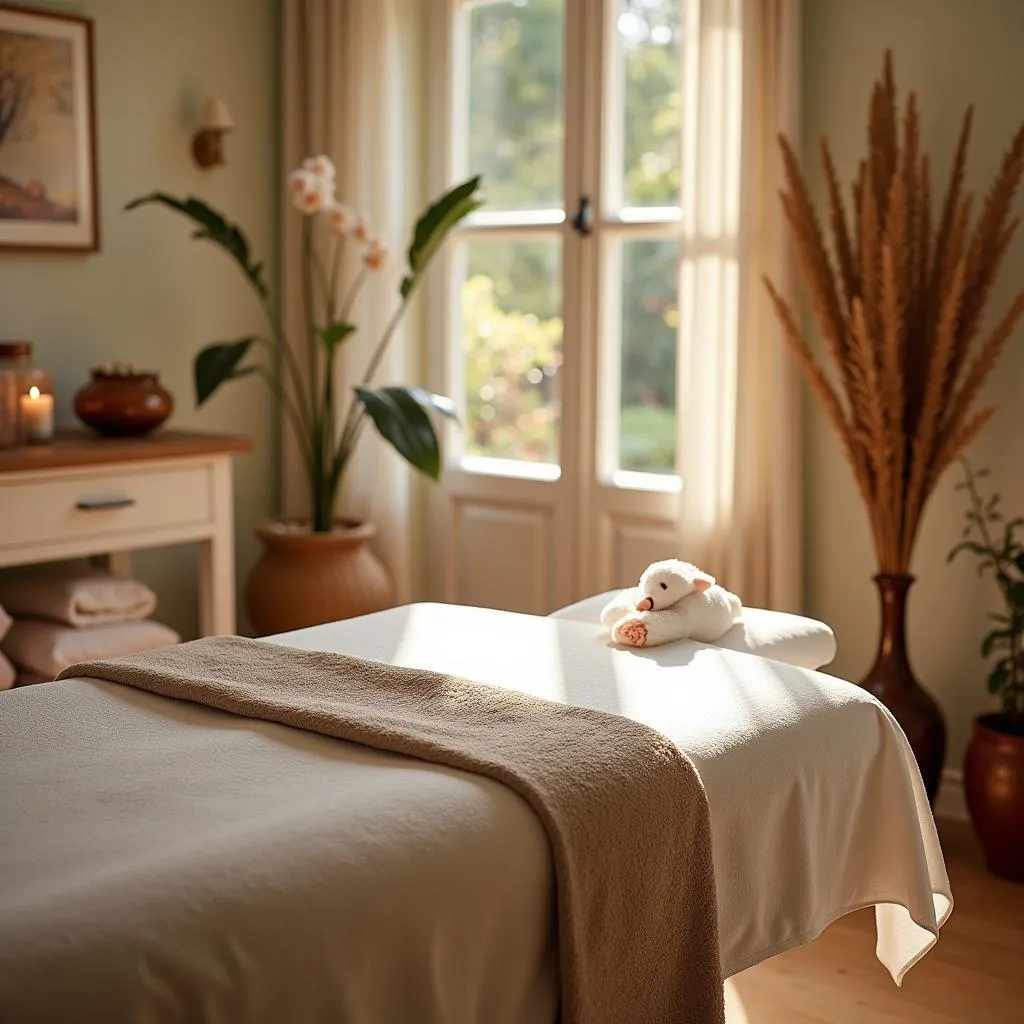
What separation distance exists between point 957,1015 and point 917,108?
6.57 ft

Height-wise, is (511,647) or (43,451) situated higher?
(43,451)

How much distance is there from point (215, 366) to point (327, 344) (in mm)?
303

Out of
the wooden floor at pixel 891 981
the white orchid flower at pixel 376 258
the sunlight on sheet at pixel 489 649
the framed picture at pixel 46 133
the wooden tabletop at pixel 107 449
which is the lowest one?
the wooden floor at pixel 891 981

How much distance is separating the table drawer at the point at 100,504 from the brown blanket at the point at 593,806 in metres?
1.35

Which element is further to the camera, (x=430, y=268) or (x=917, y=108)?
(x=430, y=268)

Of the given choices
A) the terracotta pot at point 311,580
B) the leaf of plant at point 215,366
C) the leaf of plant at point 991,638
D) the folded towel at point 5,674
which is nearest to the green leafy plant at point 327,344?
the leaf of plant at point 215,366

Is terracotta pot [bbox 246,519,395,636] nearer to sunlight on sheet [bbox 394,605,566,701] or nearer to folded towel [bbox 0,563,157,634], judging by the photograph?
folded towel [bbox 0,563,157,634]

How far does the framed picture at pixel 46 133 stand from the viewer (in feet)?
11.6

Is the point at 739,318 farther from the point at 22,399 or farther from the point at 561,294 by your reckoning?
the point at 22,399

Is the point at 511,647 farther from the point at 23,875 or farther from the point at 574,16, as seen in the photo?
the point at 574,16

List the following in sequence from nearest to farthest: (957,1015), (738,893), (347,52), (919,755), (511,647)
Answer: (738,893) → (511,647) → (957,1015) → (919,755) → (347,52)

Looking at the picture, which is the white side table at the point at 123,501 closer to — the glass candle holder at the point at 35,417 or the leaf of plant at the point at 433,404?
the glass candle holder at the point at 35,417

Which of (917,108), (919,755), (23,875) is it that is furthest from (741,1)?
(23,875)

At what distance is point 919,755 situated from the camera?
121 inches
